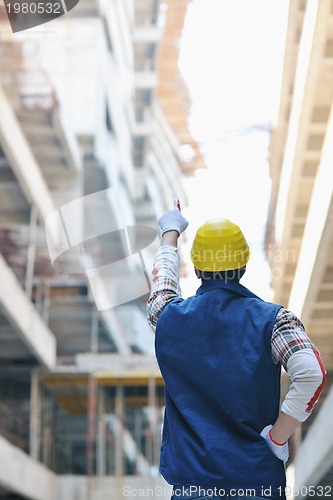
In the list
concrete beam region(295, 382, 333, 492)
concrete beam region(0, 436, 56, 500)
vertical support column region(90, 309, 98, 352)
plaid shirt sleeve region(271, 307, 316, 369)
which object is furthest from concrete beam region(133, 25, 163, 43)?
plaid shirt sleeve region(271, 307, 316, 369)

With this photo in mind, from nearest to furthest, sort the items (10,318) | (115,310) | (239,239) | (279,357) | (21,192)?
(279,357), (239,239), (10,318), (21,192), (115,310)

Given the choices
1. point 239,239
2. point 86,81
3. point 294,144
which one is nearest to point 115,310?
point 86,81

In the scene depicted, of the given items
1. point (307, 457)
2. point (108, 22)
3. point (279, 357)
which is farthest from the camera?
point (108, 22)

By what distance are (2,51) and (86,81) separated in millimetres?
8551

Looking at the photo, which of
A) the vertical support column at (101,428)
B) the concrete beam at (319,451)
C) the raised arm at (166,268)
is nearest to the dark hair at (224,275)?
the raised arm at (166,268)

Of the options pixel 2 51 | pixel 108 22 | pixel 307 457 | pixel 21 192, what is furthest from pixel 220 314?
pixel 108 22

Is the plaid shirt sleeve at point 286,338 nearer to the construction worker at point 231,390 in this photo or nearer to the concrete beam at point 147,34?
the construction worker at point 231,390

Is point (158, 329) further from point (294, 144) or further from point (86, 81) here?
point (86, 81)

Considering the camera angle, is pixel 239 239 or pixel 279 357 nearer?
pixel 279 357

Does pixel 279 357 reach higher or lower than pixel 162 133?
higher

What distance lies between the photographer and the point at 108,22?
36000 millimetres

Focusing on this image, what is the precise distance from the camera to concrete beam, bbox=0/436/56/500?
18797mm

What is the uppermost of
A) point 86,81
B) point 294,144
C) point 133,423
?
point 294,144

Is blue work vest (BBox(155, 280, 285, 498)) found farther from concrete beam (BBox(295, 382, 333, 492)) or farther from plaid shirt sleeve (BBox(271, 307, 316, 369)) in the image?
concrete beam (BBox(295, 382, 333, 492))
